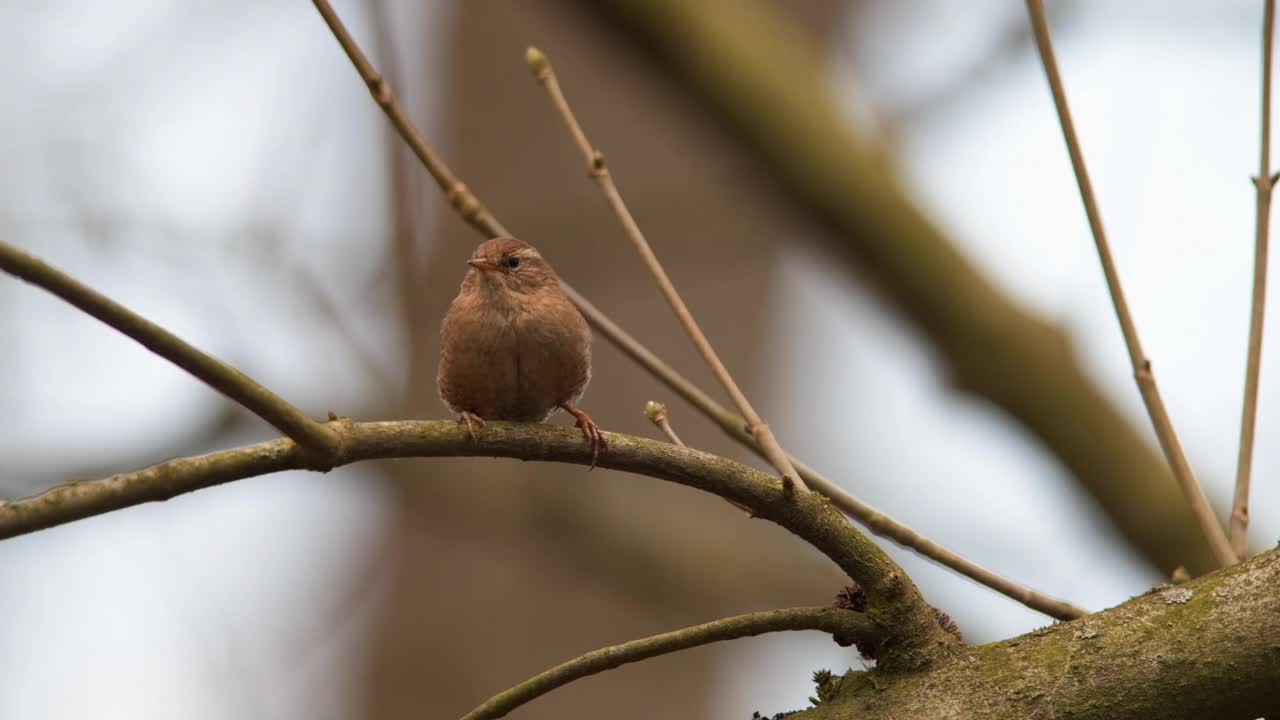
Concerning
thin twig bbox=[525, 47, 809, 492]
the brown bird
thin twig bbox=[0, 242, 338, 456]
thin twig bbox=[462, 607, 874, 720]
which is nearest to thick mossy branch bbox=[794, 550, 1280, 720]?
thin twig bbox=[462, 607, 874, 720]

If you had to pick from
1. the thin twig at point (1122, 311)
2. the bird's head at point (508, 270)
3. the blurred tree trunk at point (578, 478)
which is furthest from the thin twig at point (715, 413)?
the blurred tree trunk at point (578, 478)

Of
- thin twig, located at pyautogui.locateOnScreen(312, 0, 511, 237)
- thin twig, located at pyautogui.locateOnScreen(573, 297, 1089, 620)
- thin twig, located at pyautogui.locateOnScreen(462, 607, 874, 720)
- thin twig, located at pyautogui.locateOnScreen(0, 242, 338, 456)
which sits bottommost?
thin twig, located at pyautogui.locateOnScreen(462, 607, 874, 720)

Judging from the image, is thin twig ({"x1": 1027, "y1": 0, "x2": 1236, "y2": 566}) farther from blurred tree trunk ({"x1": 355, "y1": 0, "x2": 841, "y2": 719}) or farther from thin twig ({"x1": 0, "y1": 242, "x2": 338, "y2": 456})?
blurred tree trunk ({"x1": 355, "y1": 0, "x2": 841, "y2": 719})

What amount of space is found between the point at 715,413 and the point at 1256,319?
1.08 metres

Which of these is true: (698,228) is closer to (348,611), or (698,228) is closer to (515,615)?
(515,615)

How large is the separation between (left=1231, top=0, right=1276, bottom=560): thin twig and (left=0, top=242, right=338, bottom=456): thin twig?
167cm

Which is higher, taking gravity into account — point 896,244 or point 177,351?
point 896,244

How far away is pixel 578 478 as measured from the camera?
572 cm

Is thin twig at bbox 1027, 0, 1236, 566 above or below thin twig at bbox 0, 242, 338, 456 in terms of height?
above

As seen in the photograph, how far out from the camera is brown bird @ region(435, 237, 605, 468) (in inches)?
146

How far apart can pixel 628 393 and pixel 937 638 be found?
3.93 metres

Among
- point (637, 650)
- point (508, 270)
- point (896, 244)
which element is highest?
point (896, 244)

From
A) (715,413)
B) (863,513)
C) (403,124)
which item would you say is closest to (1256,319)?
(863,513)

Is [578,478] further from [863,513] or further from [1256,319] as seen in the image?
[1256,319]
